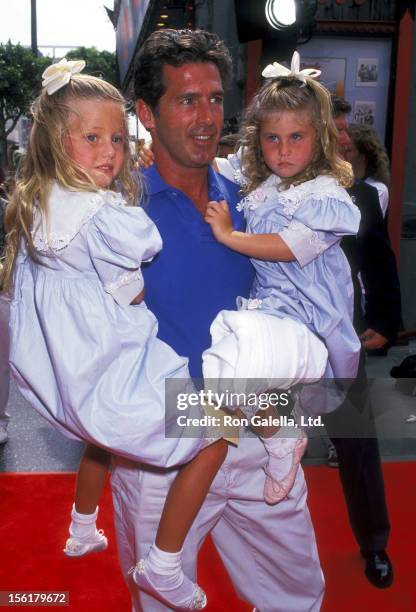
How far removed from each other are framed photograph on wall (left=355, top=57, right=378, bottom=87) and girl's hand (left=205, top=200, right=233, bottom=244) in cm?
545

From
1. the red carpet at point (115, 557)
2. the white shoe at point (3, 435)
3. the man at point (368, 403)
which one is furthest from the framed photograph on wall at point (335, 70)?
the white shoe at point (3, 435)

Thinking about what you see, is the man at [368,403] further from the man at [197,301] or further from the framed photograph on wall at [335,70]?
the framed photograph on wall at [335,70]

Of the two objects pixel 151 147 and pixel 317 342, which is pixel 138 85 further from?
pixel 317 342

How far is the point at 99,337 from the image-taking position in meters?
1.58

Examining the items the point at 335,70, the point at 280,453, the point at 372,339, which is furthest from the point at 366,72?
the point at 280,453

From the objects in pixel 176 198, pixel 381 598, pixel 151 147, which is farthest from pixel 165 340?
pixel 381 598

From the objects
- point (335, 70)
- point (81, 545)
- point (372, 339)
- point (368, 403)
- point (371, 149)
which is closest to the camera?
point (81, 545)

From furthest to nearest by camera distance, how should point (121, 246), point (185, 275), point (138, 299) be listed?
point (185, 275) < point (138, 299) < point (121, 246)

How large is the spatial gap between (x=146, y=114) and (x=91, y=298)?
69cm

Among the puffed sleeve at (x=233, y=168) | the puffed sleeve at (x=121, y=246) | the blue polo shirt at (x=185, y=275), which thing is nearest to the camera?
the puffed sleeve at (x=121, y=246)

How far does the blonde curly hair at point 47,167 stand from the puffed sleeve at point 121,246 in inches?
4.4

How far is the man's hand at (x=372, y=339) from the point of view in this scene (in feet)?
8.77

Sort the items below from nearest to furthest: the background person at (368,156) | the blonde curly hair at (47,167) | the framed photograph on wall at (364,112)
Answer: the blonde curly hair at (47,167)
the background person at (368,156)
the framed photograph on wall at (364,112)

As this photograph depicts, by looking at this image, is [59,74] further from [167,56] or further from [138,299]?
[138,299]
